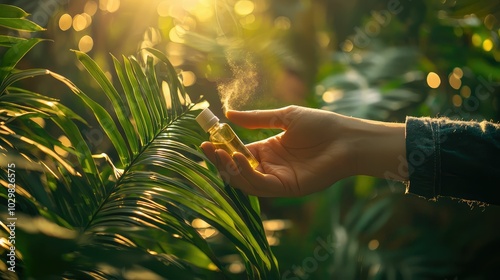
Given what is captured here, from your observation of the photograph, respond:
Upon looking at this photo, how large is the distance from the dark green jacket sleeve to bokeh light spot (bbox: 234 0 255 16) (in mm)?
1019

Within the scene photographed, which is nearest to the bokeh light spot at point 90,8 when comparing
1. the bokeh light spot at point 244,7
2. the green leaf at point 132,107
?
the bokeh light spot at point 244,7

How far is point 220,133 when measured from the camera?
94 centimetres

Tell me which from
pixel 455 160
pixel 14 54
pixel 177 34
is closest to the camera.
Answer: pixel 14 54

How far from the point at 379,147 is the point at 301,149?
133mm

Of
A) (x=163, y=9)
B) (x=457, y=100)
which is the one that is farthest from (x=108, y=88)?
(x=457, y=100)

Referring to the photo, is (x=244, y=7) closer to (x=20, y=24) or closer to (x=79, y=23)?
(x=79, y=23)

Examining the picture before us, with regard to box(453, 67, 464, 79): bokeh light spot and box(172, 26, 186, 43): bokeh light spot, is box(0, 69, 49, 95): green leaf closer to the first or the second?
box(172, 26, 186, 43): bokeh light spot

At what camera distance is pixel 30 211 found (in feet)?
2.48

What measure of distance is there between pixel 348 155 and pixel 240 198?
25 centimetres

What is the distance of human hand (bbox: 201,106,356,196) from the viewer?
3.32 feet

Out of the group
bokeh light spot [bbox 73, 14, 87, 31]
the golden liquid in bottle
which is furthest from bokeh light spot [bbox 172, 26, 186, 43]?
the golden liquid in bottle

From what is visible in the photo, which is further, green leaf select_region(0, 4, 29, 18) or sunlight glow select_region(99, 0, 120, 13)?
sunlight glow select_region(99, 0, 120, 13)

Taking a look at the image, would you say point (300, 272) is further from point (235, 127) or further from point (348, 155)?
point (348, 155)

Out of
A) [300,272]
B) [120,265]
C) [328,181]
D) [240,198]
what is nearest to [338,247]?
[300,272]
